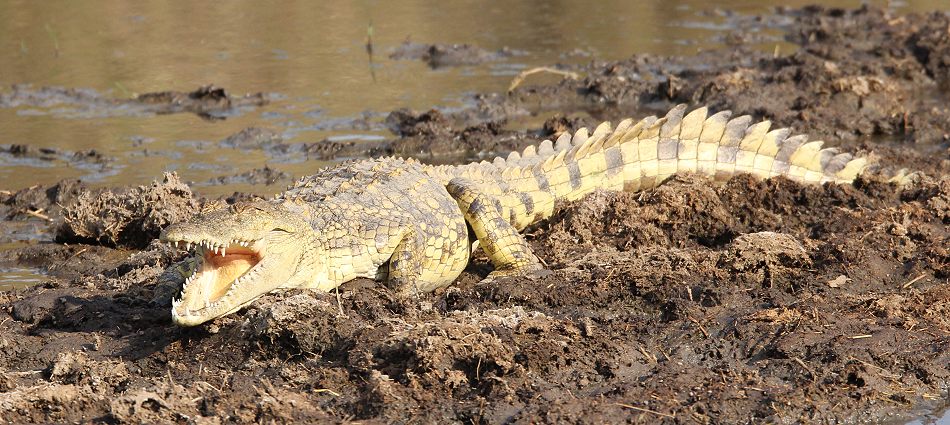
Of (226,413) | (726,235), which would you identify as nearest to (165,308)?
(226,413)

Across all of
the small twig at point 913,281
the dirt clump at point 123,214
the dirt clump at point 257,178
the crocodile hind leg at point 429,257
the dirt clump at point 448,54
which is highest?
the crocodile hind leg at point 429,257

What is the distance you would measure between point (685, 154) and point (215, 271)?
3515 mm

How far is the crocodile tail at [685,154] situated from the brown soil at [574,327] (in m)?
0.17

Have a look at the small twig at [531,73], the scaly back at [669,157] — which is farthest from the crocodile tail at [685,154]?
the small twig at [531,73]

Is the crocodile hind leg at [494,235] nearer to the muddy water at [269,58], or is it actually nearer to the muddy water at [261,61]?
the muddy water at [261,61]

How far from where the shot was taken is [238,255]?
563 centimetres

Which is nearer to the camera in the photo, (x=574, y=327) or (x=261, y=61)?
(x=574, y=327)

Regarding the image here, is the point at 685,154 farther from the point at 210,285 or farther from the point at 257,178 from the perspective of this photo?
the point at 210,285

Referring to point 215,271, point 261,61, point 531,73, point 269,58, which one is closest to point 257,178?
point 215,271

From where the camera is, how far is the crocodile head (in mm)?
5211

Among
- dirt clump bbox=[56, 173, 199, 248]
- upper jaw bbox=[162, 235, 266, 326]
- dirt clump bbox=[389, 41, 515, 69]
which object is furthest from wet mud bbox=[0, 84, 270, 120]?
upper jaw bbox=[162, 235, 266, 326]

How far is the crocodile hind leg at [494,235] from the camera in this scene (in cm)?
655

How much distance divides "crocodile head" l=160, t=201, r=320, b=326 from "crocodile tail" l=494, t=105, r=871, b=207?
2.14m

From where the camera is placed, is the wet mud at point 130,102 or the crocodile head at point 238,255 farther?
the wet mud at point 130,102
